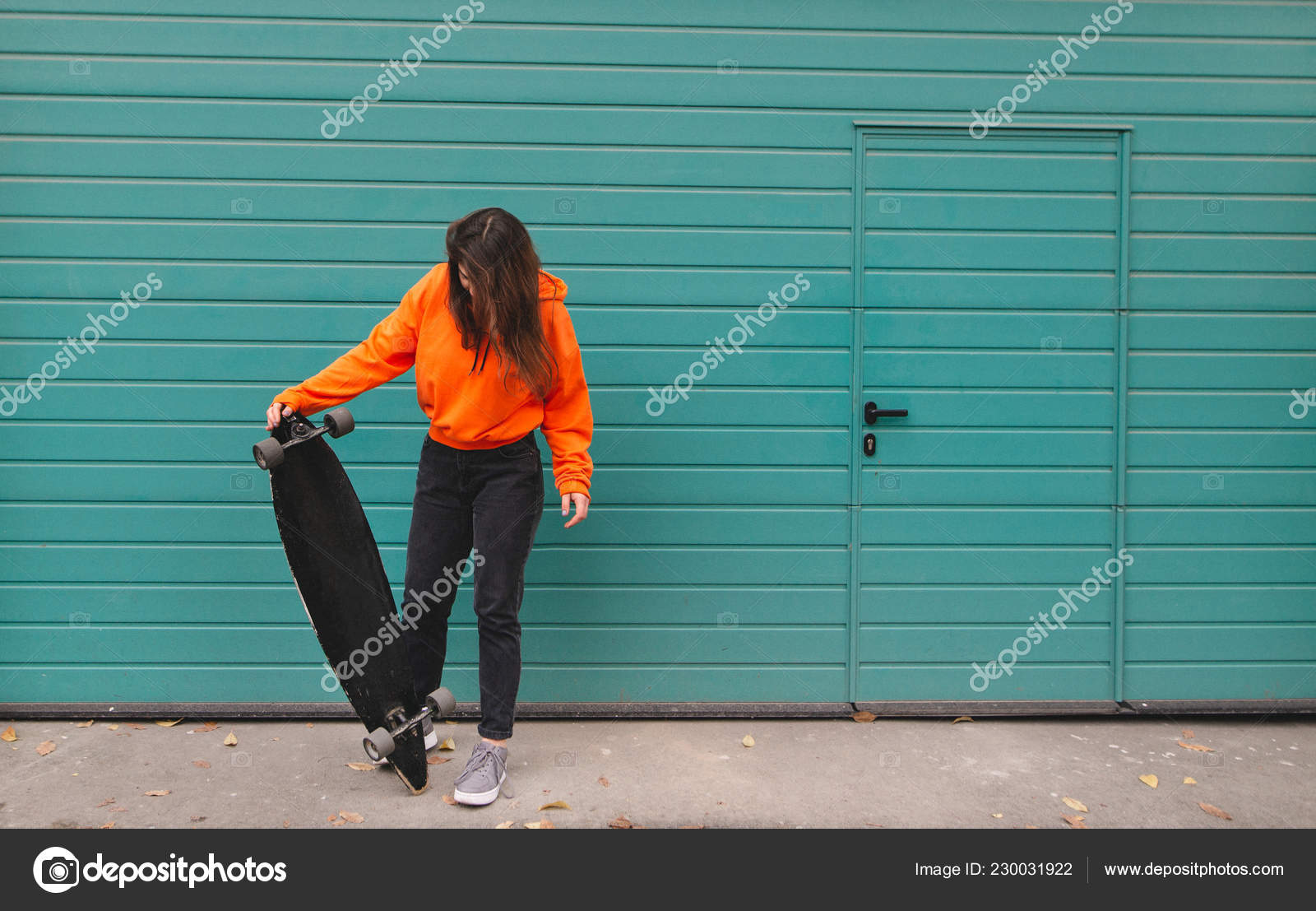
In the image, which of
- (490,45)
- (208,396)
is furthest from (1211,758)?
(208,396)

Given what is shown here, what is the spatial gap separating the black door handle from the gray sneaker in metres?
2.07

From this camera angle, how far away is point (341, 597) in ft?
10.6

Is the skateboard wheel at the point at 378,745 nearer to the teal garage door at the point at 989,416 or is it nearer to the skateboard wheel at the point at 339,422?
the skateboard wheel at the point at 339,422

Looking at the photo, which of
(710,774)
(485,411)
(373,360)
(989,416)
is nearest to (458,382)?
(485,411)

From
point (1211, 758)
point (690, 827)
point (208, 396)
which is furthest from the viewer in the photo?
point (208, 396)

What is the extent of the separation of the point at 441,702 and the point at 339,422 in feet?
3.57

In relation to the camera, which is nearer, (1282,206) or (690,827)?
(690,827)

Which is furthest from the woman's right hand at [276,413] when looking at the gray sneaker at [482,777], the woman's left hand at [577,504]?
the gray sneaker at [482,777]

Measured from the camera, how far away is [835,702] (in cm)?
401

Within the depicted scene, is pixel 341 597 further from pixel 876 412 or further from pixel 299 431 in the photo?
pixel 876 412

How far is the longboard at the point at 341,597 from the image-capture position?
319 centimetres

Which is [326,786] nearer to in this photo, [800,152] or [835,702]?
[835,702]

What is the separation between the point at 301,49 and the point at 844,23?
236 cm
